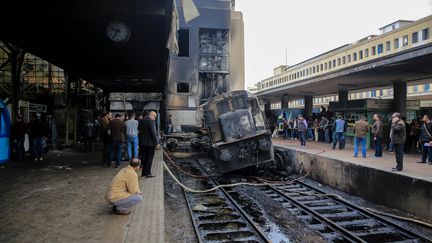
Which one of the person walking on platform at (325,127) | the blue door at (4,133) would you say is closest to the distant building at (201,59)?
the person walking on platform at (325,127)

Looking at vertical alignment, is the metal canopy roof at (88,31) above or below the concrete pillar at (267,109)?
above

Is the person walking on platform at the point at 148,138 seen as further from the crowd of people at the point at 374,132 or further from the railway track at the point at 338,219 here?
the crowd of people at the point at 374,132

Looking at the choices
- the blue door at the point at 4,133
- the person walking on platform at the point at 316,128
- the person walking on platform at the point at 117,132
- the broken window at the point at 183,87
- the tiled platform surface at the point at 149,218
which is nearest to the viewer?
the tiled platform surface at the point at 149,218

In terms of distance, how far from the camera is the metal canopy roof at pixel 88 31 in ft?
30.0

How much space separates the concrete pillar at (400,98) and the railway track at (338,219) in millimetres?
8074

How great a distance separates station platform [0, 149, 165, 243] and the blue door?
5.24ft

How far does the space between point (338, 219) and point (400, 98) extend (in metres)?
11.0

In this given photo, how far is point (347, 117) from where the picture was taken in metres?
17.2

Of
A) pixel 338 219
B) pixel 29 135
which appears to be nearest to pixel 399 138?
pixel 338 219

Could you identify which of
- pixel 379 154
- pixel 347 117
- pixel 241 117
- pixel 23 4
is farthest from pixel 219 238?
pixel 347 117

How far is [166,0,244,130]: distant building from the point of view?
3117 cm

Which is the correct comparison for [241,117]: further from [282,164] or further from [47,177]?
[47,177]

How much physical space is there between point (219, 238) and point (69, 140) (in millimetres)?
12995

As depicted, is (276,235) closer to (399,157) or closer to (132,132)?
(399,157)
